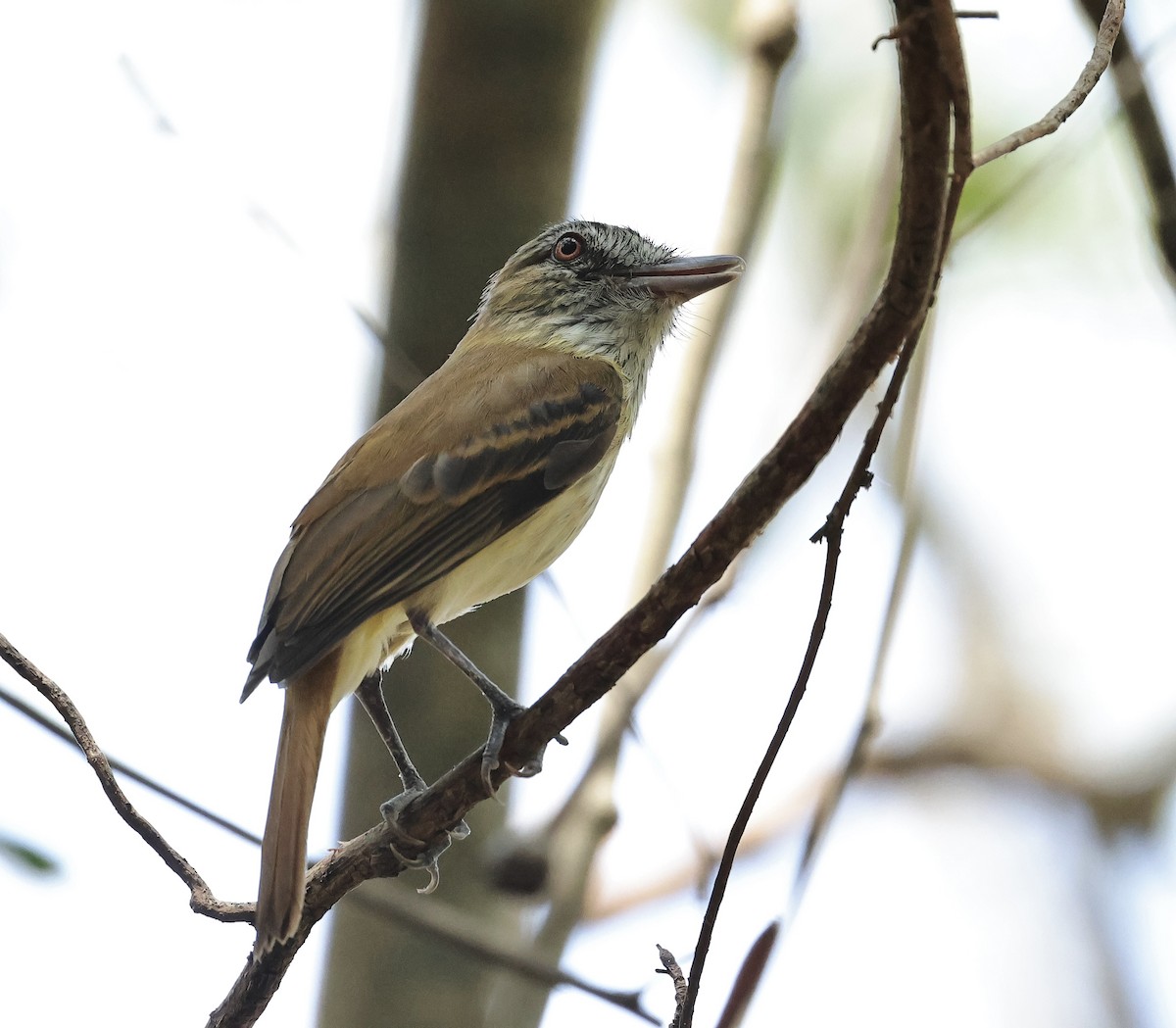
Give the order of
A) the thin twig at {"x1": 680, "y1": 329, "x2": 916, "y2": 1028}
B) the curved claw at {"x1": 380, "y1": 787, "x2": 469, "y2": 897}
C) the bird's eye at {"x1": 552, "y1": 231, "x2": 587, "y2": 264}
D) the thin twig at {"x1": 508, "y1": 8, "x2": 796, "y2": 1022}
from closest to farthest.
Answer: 1. the thin twig at {"x1": 680, "y1": 329, "x2": 916, "y2": 1028}
2. the curved claw at {"x1": 380, "y1": 787, "x2": 469, "y2": 897}
3. the thin twig at {"x1": 508, "y1": 8, "x2": 796, "y2": 1022}
4. the bird's eye at {"x1": 552, "y1": 231, "x2": 587, "y2": 264}

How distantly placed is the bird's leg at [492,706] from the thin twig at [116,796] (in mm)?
627

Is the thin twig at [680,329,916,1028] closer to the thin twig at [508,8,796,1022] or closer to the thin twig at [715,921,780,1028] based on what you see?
the thin twig at [715,921,780,1028]

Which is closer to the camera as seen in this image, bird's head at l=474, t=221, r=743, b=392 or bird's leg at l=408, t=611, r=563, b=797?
bird's leg at l=408, t=611, r=563, b=797

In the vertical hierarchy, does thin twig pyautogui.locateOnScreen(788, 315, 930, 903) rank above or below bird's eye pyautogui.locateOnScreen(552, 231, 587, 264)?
below

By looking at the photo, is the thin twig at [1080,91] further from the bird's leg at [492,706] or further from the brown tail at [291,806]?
the brown tail at [291,806]

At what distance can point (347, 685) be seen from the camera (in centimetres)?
359

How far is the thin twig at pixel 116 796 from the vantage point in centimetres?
276

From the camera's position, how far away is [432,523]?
12.2 feet

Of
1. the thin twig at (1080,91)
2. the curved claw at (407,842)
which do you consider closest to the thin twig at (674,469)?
the curved claw at (407,842)

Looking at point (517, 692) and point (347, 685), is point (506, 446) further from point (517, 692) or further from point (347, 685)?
point (517, 692)

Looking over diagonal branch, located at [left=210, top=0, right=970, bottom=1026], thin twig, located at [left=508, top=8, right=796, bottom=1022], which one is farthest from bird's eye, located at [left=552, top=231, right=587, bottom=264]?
diagonal branch, located at [left=210, top=0, right=970, bottom=1026]

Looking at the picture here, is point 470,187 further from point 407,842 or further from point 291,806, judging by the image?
point 407,842

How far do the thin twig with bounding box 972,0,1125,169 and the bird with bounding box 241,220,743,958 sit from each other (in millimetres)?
1550

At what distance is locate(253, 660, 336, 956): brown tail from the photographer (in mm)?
2762
